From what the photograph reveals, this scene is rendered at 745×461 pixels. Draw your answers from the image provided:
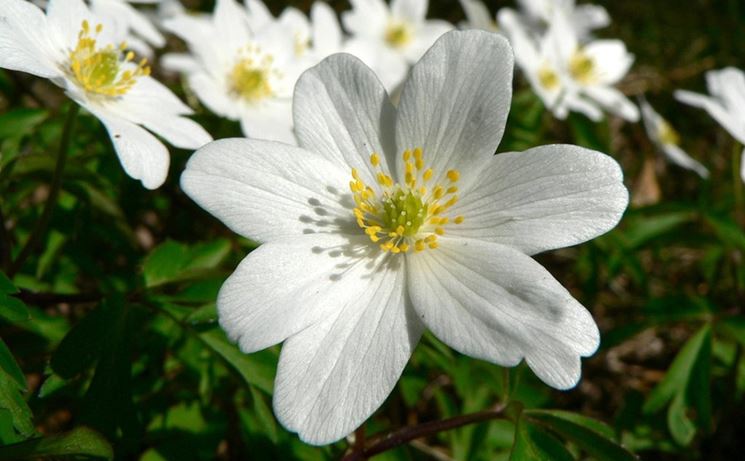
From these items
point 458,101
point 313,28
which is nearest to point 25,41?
point 458,101

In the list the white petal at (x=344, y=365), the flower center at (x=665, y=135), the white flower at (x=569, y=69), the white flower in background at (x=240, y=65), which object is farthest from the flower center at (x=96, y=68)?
the flower center at (x=665, y=135)

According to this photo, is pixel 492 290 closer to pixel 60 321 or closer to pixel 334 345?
pixel 334 345

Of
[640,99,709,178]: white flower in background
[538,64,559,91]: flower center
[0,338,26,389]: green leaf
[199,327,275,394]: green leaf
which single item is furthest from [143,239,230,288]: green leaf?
[640,99,709,178]: white flower in background

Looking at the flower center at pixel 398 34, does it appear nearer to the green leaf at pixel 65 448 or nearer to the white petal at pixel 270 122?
the white petal at pixel 270 122

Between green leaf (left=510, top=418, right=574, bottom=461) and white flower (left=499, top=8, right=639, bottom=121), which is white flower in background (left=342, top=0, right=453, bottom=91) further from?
green leaf (left=510, top=418, right=574, bottom=461)

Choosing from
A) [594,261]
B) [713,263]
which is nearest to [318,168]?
[594,261]
